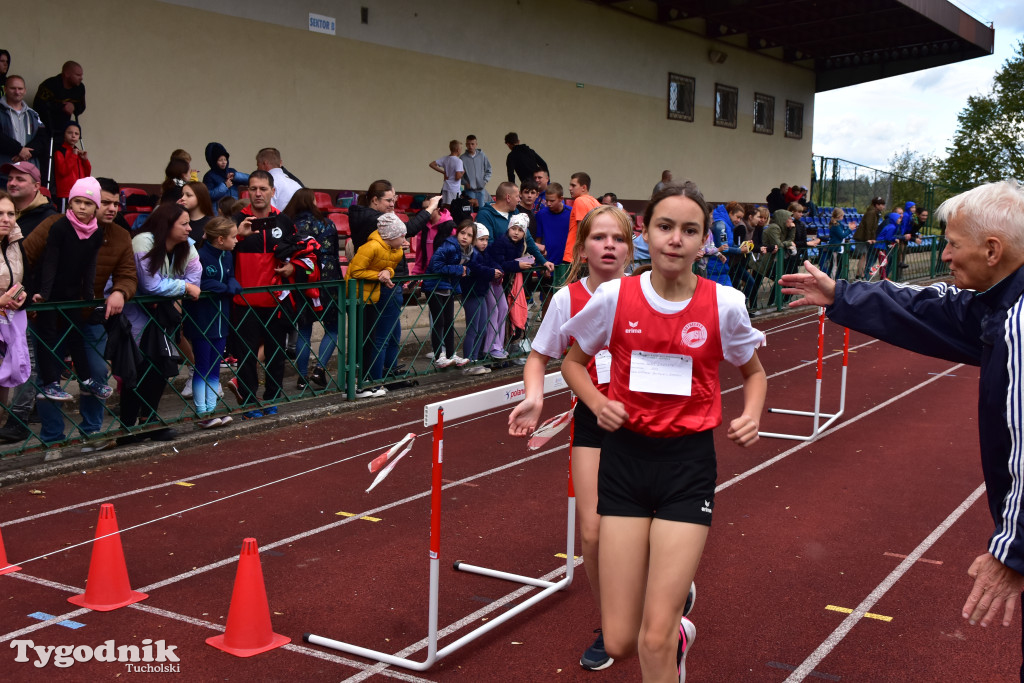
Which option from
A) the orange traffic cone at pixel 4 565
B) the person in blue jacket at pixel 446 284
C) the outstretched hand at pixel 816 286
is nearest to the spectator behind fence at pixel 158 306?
the orange traffic cone at pixel 4 565

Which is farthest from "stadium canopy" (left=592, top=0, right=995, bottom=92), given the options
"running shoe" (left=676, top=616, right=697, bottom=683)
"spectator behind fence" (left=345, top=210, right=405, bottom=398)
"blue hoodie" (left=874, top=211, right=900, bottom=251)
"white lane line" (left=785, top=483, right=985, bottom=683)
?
"running shoe" (left=676, top=616, right=697, bottom=683)

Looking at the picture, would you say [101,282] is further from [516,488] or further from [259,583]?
[259,583]

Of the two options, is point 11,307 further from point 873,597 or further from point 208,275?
point 873,597

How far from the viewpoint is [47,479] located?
7328 mm

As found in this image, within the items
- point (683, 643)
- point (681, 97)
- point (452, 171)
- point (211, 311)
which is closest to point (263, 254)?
point (211, 311)

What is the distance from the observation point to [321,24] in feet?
53.2

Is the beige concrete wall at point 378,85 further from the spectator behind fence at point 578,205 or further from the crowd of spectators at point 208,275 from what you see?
the spectator behind fence at point 578,205

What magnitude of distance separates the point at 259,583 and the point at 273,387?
5140 millimetres

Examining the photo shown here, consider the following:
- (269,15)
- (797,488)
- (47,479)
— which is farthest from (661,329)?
(269,15)

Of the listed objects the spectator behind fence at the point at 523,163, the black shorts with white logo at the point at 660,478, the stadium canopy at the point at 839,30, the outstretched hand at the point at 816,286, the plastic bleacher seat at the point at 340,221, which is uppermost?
the stadium canopy at the point at 839,30

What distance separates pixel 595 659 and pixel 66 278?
5.25 meters

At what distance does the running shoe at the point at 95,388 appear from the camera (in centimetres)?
782

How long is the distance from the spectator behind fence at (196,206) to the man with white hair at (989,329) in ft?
21.7

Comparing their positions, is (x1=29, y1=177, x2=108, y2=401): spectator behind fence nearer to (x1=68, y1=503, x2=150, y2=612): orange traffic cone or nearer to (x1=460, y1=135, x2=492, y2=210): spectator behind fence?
(x1=68, y1=503, x2=150, y2=612): orange traffic cone
